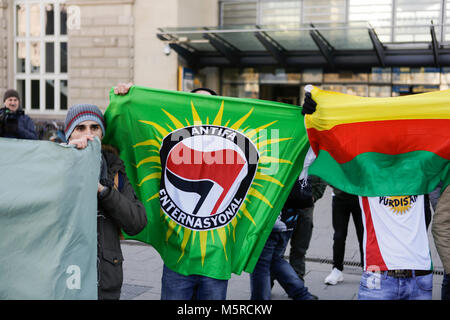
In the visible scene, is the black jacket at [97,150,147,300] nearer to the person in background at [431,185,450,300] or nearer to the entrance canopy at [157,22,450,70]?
the person in background at [431,185,450,300]

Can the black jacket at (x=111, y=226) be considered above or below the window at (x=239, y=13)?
below

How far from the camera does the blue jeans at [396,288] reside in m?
3.20

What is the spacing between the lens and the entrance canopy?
535 inches

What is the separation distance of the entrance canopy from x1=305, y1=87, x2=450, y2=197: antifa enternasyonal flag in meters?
9.71

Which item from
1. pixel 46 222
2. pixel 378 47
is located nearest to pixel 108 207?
pixel 46 222

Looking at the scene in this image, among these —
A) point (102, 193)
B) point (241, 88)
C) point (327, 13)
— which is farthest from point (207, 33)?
point (102, 193)

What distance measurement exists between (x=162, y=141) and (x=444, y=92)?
6.32 feet

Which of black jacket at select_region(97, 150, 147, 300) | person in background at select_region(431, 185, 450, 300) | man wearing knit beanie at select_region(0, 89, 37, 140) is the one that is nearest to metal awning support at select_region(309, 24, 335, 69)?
man wearing knit beanie at select_region(0, 89, 37, 140)

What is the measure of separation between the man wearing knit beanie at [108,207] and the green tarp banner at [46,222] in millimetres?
136

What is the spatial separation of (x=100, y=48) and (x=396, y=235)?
14.1m

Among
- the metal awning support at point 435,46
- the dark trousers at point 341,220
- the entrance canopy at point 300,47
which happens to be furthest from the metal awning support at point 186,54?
the dark trousers at point 341,220

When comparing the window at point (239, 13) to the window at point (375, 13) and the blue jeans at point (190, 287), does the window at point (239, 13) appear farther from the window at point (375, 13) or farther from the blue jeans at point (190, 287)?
the blue jeans at point (190, 287)

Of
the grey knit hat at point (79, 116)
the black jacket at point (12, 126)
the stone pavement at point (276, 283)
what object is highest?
the grey knit hat at point (79, 116)

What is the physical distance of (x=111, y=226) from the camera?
9.96 ft
